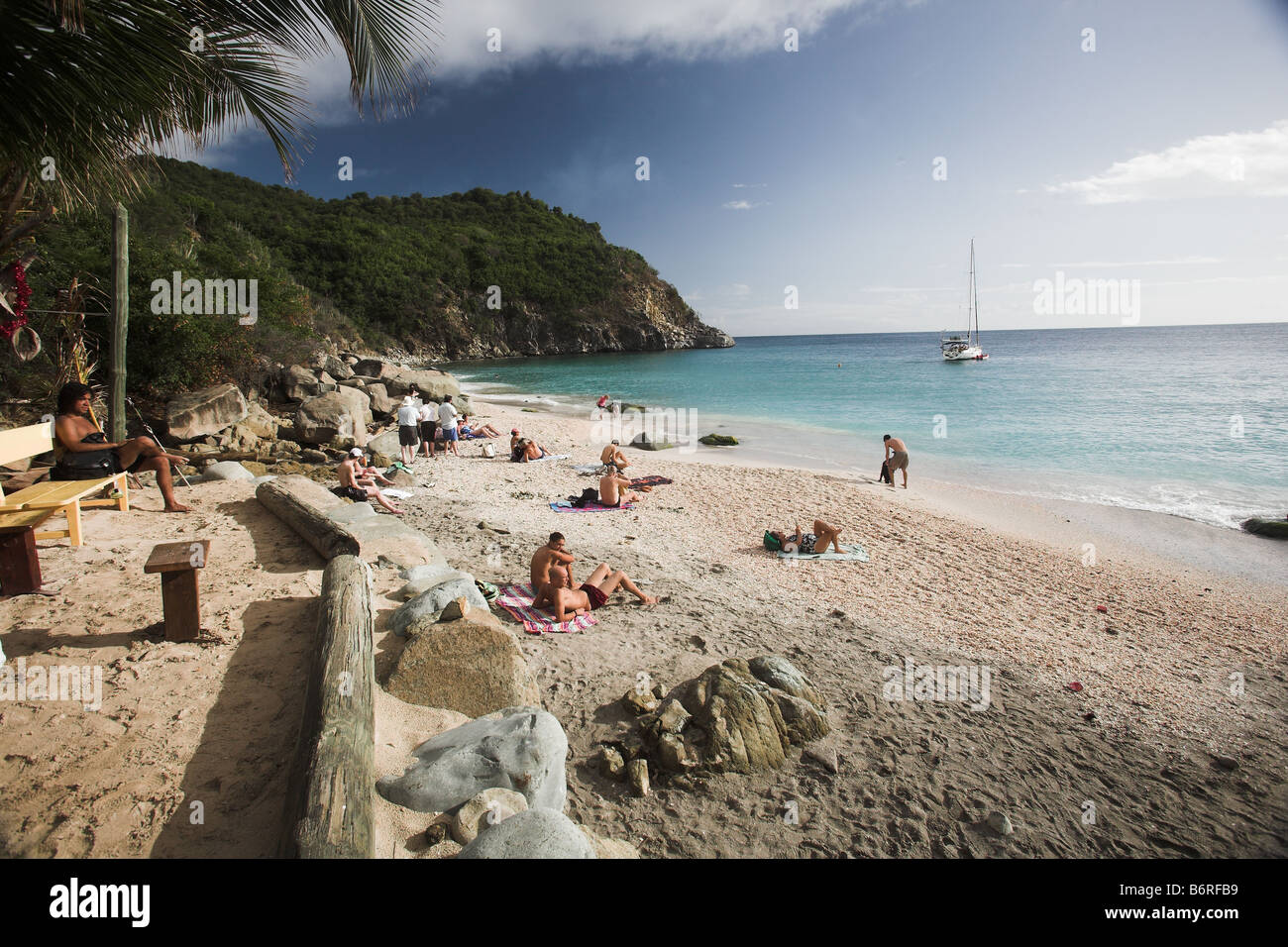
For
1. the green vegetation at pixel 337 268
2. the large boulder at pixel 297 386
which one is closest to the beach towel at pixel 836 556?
the green vegetation at pixel 337 268

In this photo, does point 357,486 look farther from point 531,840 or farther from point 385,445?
point 531,840

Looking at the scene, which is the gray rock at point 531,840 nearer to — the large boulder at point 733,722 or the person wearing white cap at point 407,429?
the large boulder at point 733,722

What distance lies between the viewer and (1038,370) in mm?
48000

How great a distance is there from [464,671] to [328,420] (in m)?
10.5

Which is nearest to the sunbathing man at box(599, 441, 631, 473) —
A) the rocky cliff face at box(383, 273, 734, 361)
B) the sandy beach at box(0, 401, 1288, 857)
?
the sandy beach at box(0, 401, 1288, 857)

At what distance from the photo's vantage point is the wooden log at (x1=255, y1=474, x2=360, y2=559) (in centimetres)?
543

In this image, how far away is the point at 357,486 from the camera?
9.40 meters

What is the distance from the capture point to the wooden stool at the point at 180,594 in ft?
12.7

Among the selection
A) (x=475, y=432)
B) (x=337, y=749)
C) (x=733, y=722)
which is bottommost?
(x=733, y=722)

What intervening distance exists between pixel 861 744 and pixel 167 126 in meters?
7.44

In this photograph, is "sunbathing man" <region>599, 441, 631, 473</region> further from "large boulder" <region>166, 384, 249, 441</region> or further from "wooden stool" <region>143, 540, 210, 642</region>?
"wooden stool" <region>143, 540, 210, 642</region>

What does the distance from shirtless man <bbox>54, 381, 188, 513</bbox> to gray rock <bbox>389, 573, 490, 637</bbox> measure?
3995mm

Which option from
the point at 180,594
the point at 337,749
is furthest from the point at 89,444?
the point at 337,749

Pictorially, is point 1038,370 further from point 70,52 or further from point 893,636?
point 70,52
